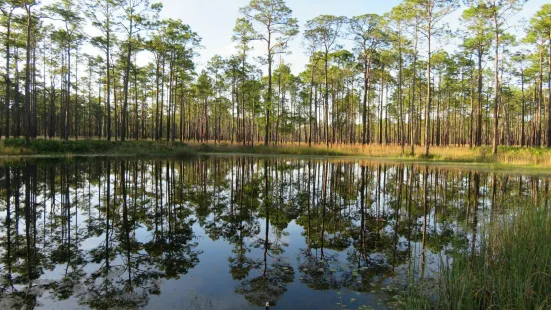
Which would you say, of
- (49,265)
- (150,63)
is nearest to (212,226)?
(49,265)

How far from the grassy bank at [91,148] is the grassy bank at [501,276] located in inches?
1067

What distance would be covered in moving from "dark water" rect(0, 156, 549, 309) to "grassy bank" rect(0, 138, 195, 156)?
13653 millimetres

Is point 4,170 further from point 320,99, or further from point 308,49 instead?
point 320,99

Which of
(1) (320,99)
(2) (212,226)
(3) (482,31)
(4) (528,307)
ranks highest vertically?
(3) (482,31)

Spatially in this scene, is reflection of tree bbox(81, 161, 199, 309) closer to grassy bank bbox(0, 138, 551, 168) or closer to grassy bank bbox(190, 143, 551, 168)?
grassy bank bbox(0, 138, 551, 168)

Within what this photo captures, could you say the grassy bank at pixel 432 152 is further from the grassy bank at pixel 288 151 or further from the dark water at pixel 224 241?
the dark water at pixel 224 241

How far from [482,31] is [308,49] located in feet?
56.1

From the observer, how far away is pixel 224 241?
19.9 feet

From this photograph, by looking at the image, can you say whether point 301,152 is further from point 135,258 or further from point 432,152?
point 135,258

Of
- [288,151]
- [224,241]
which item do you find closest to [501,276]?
[224,241]

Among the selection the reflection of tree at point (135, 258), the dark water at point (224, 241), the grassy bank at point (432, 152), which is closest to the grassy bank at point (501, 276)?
the dark water at point (224, 241)

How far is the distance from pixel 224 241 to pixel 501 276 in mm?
4425

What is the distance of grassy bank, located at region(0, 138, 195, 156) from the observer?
72.8ft

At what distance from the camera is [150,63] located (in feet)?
136
